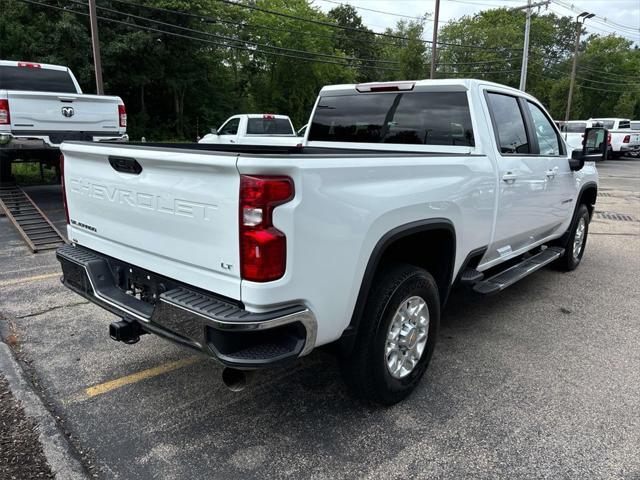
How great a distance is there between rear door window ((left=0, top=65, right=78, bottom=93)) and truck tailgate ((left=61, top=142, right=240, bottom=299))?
27.1ft

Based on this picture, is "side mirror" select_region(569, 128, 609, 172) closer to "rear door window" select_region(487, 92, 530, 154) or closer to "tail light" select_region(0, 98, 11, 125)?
"rear door window" select_region(487, 92, 530, 154)

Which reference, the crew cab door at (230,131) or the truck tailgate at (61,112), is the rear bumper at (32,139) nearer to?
the truck tailgate at (61,112)

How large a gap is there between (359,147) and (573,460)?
2.86 metres

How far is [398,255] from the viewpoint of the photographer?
3.18 metres

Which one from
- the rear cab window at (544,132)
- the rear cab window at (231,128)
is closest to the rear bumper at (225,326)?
the rear cab window at (544,132)

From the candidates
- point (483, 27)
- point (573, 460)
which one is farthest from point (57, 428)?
point (483, 27)

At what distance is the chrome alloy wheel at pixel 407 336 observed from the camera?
295cm

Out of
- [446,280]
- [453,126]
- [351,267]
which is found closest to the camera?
[351,267]

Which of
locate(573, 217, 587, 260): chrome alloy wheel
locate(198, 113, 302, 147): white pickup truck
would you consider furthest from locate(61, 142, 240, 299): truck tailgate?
locate(198, 113, 302, 147): white pickup truck

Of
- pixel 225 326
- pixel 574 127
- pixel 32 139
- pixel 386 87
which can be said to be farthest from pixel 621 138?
pixel 225 326

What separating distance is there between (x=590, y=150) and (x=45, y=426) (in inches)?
222

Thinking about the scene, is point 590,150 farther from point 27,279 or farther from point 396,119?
point 27,279

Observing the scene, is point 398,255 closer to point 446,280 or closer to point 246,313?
point 446,280

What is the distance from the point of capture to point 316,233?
2.26 metres
